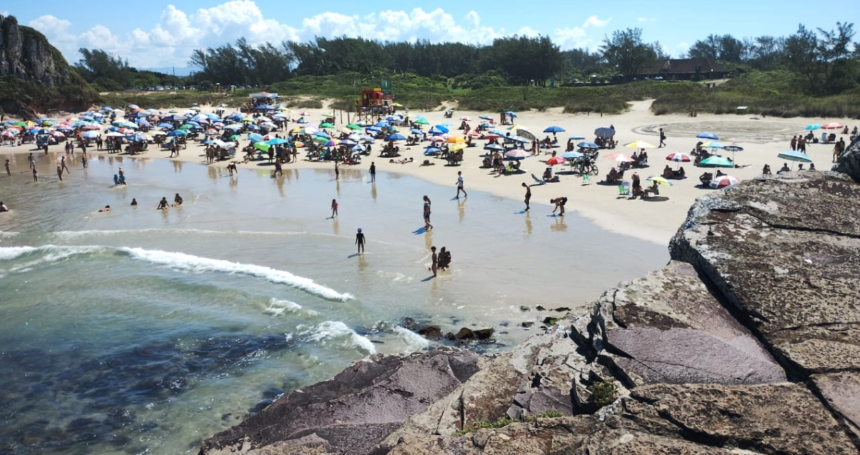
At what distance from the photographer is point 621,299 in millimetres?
6879

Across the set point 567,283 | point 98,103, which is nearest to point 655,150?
point 567,283

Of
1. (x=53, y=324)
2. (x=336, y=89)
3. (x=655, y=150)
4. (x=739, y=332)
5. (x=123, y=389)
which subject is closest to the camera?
(x=739, y=332)

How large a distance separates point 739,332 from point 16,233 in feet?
80.8

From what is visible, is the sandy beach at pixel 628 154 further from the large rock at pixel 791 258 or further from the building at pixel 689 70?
the building at pixel 689 70

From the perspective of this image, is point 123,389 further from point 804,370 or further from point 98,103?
point 98,103

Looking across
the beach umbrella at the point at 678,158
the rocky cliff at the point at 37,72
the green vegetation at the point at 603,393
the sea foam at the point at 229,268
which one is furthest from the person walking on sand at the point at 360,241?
the rocky cliff at the point at 37,72

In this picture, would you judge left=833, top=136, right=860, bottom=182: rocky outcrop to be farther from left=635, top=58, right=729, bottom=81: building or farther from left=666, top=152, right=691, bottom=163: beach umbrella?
left=635, top=58, right=729, bottom=81: building

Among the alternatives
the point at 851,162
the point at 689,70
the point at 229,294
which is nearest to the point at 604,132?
the point at 229,294

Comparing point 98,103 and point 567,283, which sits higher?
point 98,103

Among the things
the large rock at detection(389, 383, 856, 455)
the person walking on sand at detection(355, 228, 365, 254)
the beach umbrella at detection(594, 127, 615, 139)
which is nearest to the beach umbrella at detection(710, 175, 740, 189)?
the beach umbrella at detection(594, 127, 615, 139)

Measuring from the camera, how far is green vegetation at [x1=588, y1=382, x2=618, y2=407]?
5852 millimetres

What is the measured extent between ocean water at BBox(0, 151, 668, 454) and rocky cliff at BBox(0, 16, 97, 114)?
4367cm

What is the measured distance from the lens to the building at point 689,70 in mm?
83688

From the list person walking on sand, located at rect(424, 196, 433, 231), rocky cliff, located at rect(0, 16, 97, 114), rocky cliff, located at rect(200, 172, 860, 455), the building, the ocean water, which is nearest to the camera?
rocky cliff, located at rect(200, 172, 860, 455)
